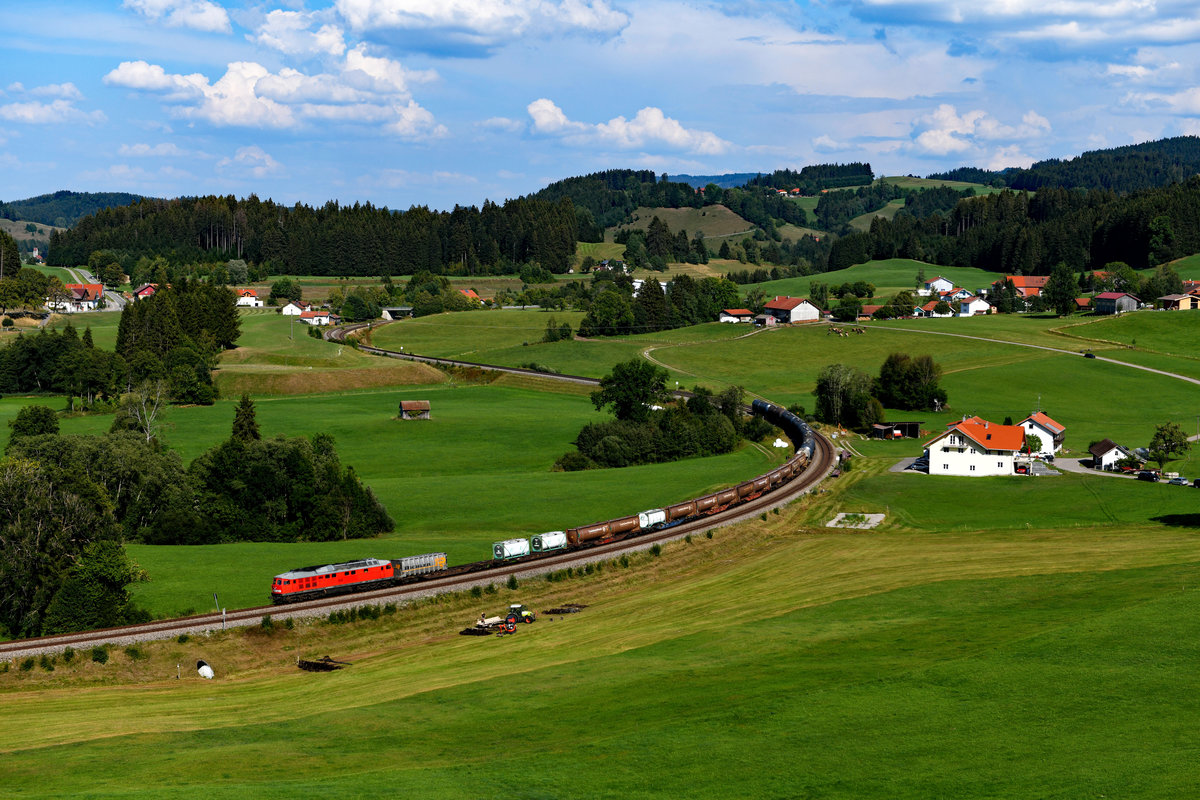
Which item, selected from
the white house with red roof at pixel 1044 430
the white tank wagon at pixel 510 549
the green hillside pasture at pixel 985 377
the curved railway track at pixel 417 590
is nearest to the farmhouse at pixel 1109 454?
the white house with red roof at pixel 1044 430

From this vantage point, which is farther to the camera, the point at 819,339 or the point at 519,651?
the point at 819,339

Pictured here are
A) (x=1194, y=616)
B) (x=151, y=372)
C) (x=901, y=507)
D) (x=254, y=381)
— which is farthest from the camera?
(x=254, y=381)

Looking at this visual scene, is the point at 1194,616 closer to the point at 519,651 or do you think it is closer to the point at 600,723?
the point at 600,723

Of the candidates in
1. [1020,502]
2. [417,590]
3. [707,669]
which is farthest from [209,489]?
[1020,502]

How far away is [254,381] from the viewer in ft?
507

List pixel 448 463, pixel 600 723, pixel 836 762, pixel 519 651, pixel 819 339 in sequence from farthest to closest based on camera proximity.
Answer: pixel 819 339 → pixel 448 463 → pixel 519 651 → pixel 600 723 → pixel 836 762

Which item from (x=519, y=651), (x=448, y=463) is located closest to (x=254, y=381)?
(x=448, y=463)

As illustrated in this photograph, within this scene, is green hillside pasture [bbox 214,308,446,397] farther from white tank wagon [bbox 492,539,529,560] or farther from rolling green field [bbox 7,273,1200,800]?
white tank wagon [bbox 492,539,529,560]

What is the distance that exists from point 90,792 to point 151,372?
395ft

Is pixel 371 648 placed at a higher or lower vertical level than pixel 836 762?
lower

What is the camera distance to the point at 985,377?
150m

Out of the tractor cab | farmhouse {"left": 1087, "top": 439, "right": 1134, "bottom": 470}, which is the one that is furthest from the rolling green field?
farmhouse {"left": 1087, "top": 439, "right": 1134, "bottom": 470}

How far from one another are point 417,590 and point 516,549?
9195 millimetres

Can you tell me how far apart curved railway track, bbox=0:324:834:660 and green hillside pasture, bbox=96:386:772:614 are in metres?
3.62
